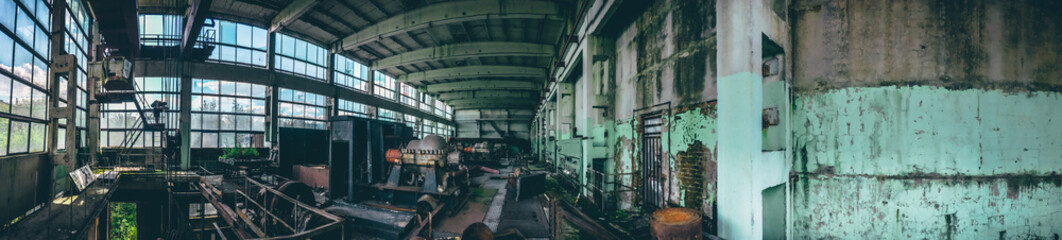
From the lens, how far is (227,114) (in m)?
14.4

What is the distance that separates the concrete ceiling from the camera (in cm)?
1112

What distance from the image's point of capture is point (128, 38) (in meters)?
8.83

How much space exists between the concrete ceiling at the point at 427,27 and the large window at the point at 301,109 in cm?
280

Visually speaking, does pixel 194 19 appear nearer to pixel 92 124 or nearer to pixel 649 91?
pixel 92 124

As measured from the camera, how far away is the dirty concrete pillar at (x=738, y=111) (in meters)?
4.05

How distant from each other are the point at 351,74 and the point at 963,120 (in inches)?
870

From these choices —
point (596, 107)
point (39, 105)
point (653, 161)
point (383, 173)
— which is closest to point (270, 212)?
point (383, 173)

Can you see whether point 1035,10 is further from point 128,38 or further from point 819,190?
point 128,38

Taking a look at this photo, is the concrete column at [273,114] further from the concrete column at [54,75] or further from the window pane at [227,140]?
the concrete column at [54,75]

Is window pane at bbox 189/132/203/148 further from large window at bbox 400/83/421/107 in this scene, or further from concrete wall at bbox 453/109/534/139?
concrete wall at bbox 453/109/534/139

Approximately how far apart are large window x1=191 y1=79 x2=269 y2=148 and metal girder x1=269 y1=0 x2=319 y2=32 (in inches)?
135

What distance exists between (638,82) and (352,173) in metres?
7.31

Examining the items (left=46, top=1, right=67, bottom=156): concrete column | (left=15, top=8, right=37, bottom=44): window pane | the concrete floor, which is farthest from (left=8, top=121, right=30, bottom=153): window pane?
the concrete floor

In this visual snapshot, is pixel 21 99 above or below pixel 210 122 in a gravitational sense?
above
